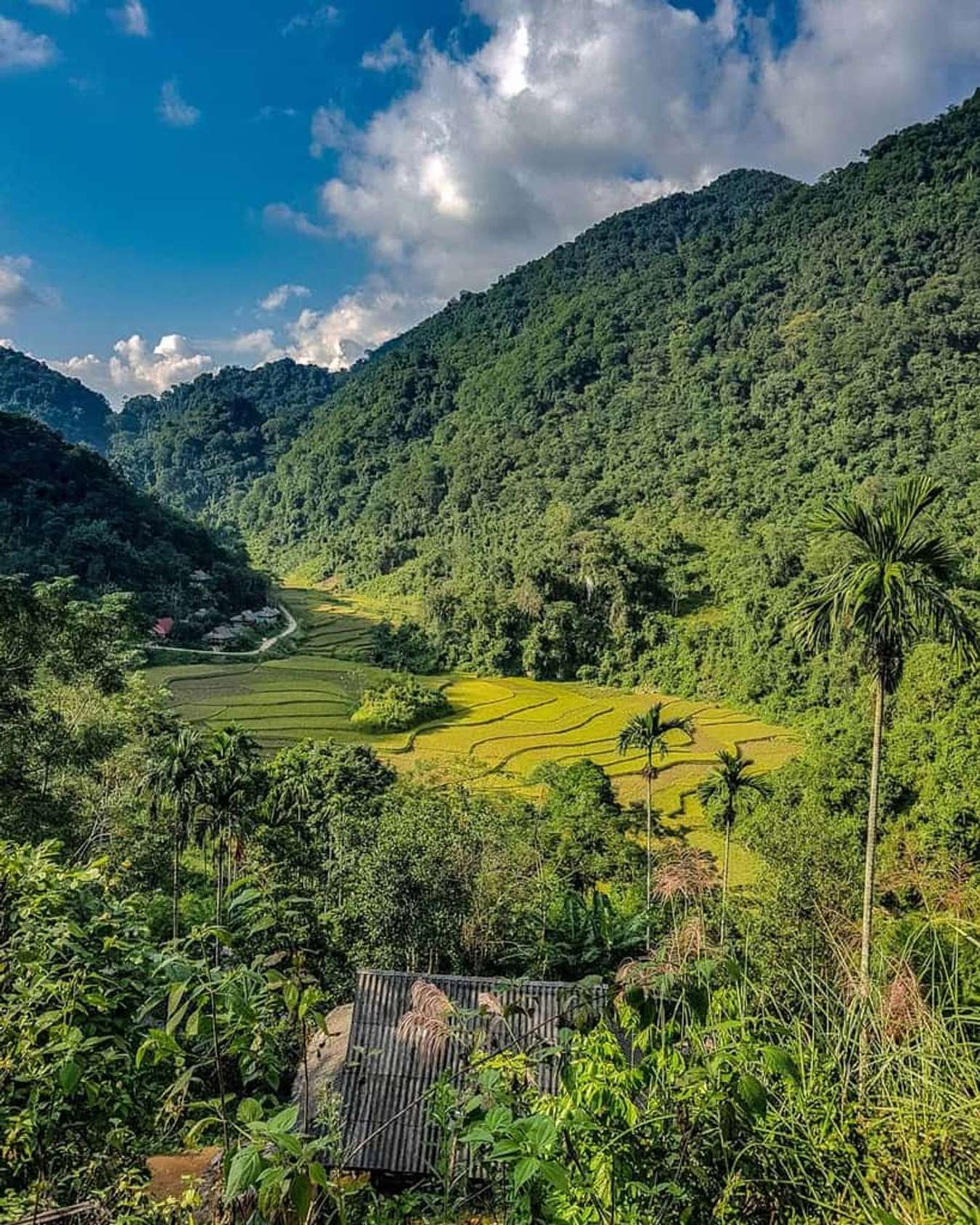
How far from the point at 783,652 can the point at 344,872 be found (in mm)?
27142

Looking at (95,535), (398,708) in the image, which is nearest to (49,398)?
(95,535)

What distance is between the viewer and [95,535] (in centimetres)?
A: 4281

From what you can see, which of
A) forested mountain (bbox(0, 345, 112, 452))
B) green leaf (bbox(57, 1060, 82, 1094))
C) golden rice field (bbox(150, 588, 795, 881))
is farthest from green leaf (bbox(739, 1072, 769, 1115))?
forested mountain (bbox(0, 345, 112, 452))

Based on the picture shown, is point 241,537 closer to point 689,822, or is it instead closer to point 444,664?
point 444,664

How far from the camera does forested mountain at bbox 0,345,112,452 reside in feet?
371

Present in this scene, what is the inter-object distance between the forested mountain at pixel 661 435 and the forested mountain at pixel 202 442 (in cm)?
101

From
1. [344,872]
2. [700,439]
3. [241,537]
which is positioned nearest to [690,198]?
[700,439]

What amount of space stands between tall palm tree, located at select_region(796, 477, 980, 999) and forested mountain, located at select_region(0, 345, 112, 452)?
125 meters

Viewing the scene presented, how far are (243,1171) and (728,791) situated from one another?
17.1 meters

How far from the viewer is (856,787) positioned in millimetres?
19609

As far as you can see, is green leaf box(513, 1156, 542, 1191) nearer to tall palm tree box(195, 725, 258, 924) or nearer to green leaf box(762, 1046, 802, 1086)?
green leaf box(762, 1046, 802, 1086)

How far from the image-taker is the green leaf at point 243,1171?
Result: 129 centimetres

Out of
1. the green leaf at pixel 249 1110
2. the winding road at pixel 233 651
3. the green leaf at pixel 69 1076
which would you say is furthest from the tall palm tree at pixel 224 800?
the winding road at pixel 233 651

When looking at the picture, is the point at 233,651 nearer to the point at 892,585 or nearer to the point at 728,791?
the point at 728,791
